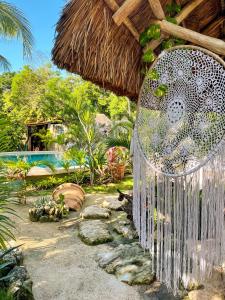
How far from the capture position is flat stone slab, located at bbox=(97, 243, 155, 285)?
3146 millimetres

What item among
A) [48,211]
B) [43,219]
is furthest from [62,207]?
[43,219]

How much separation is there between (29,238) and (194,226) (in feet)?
11.1

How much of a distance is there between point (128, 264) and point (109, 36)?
2.59m

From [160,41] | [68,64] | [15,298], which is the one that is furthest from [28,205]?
[160,41]

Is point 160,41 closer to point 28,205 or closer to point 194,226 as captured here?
point 194,226

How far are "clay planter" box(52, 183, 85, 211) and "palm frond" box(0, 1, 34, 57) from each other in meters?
4.09

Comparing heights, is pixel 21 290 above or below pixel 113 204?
below

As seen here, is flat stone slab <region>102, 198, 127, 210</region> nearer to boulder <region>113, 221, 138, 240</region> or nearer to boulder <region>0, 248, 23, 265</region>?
boulder <region>113, 221, 138, 240</region>

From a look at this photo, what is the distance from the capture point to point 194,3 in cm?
202

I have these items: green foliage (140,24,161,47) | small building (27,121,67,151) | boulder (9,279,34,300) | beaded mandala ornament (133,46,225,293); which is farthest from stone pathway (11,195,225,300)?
small building (27,121,67,151)

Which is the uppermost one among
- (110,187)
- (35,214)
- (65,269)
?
(110,187)

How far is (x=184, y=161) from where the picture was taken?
1.69 metres

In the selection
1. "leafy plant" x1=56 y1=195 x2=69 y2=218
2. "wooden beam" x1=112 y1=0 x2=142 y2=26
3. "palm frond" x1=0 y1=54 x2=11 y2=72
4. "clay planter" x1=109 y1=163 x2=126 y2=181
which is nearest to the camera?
"wooden beam" x1=112 y1=0 x2=142 y2=26

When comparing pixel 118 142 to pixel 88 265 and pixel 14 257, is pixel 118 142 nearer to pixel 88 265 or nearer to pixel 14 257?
pixel 88 265
